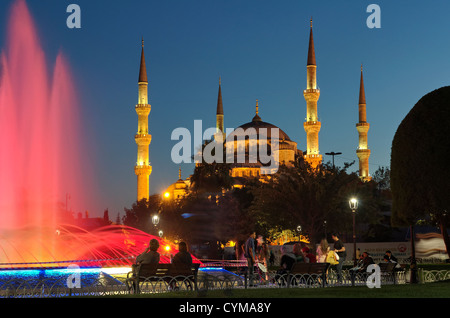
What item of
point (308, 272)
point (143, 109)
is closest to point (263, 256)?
point (308, 272)

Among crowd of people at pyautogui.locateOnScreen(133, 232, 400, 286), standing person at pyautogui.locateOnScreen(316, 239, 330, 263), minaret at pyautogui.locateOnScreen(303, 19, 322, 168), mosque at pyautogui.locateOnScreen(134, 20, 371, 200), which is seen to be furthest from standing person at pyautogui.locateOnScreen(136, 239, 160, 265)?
minaret at pyautogui.locateOnScreen(303, 19, 322, 168)

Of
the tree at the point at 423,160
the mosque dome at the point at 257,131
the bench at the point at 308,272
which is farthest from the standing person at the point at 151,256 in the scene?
the mosque dome at the point at 257,131

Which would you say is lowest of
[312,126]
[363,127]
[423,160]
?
[423,160]

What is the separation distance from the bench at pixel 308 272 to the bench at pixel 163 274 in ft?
7.53

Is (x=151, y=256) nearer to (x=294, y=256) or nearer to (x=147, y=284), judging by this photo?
(x=147, y=284)

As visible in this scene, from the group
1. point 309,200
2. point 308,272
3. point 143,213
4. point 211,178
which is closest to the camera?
point 308,272

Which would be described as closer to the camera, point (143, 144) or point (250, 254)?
point (250, 254)

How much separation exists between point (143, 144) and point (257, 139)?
Answer: 26874mm

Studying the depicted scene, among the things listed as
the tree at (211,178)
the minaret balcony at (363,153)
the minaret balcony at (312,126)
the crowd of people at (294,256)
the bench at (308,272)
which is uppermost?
the minaret balcony at (312,126)

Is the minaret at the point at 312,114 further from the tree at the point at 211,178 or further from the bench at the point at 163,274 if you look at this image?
the bench at the point at 163,274

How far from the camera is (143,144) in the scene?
75.8 metres

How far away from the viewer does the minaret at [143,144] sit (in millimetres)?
75812
